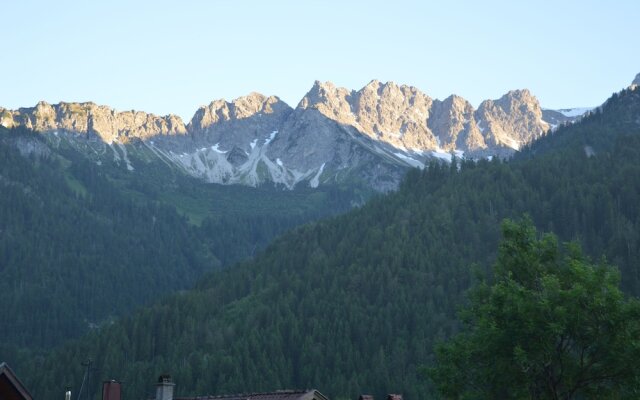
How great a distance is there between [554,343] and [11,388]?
32.0m

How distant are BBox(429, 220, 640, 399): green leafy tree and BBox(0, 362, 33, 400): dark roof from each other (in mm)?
27683

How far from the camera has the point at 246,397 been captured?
62.0m

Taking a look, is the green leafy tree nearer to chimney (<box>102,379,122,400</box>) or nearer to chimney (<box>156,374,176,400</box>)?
chimney (<box>156,374,176,400</box>)

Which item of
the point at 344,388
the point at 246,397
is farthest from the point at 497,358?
the point at 344,388

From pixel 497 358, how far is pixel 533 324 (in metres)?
3.89

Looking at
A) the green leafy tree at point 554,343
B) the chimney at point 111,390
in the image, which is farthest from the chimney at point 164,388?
the green leafy tree at point 554,343

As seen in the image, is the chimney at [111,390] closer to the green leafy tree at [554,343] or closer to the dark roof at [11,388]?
the dark roof at [11,388]

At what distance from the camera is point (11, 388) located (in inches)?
1859

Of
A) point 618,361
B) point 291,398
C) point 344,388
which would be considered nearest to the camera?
point 618,361

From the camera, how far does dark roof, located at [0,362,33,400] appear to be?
46469mm

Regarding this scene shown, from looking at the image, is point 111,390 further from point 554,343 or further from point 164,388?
point 554,343

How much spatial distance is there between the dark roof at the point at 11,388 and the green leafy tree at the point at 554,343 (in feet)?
90.8

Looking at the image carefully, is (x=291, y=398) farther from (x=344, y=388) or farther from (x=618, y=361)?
(x=344, y=388)

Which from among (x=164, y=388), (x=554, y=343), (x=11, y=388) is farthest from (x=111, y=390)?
(x=554, y=343)
